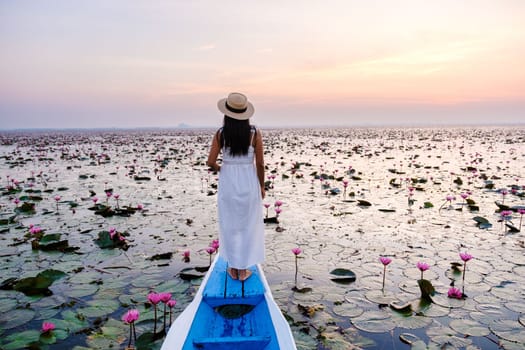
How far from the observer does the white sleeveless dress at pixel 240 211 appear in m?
3.15

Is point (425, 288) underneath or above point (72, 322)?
above

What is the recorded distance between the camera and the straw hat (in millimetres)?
2971

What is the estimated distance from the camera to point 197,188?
9.64m

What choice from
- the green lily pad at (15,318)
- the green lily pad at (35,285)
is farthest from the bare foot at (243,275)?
the green lily pad at (35,285)

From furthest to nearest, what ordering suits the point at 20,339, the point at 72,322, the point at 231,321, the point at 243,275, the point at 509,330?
the point at 243,275 → the point at 72,322 → the point at 509,330 → the point at 20,339 → the point at 231,321

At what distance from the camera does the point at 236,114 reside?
2969mm

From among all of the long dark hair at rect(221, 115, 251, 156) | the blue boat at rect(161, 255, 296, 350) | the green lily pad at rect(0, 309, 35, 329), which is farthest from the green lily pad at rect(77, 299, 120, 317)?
the long dark hair at rect(221, 115, 251, 156)

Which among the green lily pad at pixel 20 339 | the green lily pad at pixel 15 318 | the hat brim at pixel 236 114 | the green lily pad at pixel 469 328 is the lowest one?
the green lily pad at pixel 15 318

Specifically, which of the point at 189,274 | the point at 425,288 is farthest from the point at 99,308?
the point at 425,288

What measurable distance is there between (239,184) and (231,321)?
46.4 inches

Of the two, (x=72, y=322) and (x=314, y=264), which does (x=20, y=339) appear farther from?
(x=314, y=264)

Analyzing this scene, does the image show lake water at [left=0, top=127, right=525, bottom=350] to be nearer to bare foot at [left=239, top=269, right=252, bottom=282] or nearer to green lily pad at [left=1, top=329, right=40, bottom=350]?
green lily pad at [left=1, top=329, right=40, bottom=350]

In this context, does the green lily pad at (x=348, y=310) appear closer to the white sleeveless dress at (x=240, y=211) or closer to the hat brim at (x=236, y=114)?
the white sleeveless dress at (x=240, y=211)

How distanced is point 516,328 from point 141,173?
38.0 feet
